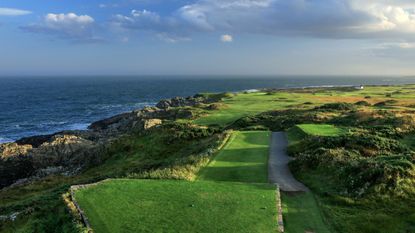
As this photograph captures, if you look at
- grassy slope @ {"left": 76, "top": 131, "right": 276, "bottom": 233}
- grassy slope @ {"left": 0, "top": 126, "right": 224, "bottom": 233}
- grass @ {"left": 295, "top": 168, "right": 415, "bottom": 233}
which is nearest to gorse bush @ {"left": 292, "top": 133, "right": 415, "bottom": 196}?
grass @ {"left": 295, "top": 168, "right": 415, "bottom": 233}

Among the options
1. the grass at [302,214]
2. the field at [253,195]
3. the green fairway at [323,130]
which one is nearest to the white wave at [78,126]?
the field at [253,195]

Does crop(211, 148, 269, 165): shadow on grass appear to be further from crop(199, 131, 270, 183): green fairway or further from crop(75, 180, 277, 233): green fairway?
crop(75, 180, 277, 233): green fairway

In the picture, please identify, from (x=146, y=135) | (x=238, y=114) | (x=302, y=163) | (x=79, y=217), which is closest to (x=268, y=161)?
(x=302, y=163)

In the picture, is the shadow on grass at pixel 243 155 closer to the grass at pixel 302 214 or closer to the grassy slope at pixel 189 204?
the grassy slope at pixel 189 204

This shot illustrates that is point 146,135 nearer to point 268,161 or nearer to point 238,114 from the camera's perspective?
point 238,114

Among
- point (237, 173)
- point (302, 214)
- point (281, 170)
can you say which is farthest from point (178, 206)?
point (281, 170)
